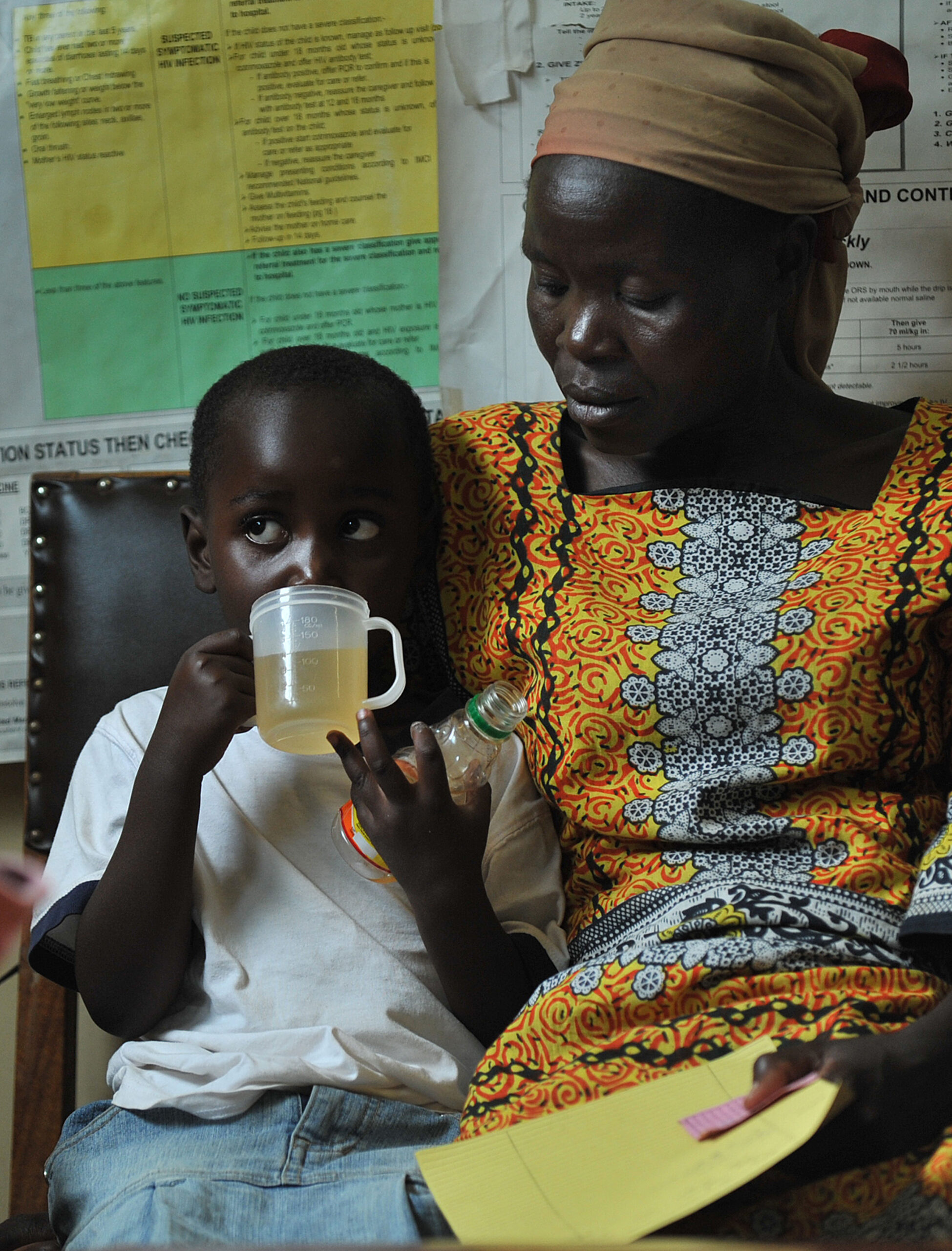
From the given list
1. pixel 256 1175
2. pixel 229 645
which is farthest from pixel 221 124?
pixel 256 1175

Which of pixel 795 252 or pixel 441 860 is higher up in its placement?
pixel 795 252

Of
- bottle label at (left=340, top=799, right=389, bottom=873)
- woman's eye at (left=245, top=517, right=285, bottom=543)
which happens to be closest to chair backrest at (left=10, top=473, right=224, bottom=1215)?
woman's eye at (left=245, top=517, right=285, bottom=543)

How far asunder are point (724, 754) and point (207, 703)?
0.44m

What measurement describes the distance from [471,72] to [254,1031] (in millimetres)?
1183

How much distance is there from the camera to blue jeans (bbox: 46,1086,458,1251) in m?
0.79

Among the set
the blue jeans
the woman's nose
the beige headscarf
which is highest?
the beige headscarf

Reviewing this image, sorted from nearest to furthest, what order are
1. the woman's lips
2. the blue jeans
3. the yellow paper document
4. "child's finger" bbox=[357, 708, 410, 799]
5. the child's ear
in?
1. the yellow paper document
2. the blue jeans
3. "child's finger" bbox=[357, 708, 410, 799]
4. the woman's lips
5. the child's ear

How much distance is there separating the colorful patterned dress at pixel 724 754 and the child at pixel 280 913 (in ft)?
0.28

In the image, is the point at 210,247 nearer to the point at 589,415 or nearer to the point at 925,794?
the point at 589,415

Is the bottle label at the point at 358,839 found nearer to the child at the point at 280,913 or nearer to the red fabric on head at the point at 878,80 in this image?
the child at the point at 280,913

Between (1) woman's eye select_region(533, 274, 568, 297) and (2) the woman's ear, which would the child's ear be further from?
(2) the woman's ear

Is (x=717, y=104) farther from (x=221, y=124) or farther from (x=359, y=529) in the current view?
(x=221, y=124)

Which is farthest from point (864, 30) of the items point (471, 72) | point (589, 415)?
point (589, 415)

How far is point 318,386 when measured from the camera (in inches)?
42.1
